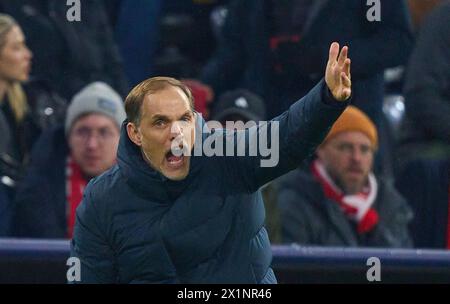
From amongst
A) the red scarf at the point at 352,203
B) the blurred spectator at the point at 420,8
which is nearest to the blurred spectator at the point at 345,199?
the red scarf at the point at 352,203

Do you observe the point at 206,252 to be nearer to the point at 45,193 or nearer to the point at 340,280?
the point at 340,280

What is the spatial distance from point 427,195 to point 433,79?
40 centimetres

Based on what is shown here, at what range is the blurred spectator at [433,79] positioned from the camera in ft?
16.3

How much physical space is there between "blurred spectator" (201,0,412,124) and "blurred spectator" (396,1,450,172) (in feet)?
0.24

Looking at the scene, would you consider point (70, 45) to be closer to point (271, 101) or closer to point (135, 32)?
point (135, 32)

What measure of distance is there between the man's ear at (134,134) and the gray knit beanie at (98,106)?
124 cm

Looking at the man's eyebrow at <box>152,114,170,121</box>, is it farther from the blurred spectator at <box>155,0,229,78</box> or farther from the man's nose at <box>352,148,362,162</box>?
the blurred spectator at <box>155,0,229,78</box>

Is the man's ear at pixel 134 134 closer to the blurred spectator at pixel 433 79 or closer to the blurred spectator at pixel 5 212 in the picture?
the blurred spectator at pixel 5 212

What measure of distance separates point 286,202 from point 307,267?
40 cm

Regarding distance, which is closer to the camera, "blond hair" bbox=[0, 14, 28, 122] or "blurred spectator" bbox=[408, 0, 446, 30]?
"blond hair" bbox=[0, 14, 28, 122]

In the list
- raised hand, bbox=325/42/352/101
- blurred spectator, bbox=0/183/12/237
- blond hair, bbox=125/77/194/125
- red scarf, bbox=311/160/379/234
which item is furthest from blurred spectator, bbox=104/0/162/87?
raised hand, bbox=325/42/352/101

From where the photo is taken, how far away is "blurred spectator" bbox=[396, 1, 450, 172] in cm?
498

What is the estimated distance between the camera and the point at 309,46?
197 inches
